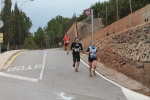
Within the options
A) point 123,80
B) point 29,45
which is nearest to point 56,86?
point 123,80

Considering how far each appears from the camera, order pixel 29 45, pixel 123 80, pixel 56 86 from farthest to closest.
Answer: pixel 29 45 → pixel 123 80 → pixel 56 86

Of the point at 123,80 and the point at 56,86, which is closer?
the point at 56,86

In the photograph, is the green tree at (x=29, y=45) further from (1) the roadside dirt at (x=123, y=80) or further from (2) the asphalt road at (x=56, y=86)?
(2) the asphalt road at (x=56, y=86)

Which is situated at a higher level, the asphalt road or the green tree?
the green tree

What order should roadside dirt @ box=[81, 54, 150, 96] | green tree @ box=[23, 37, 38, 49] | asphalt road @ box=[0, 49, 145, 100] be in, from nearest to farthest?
asphalt road @ box=[0, 49, 145, 100] → roadside dirt @ box=[81, 54, 150, 96] → green tree @ box=[23, 37, 38, 49]

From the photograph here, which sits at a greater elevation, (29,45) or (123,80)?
(29,45)

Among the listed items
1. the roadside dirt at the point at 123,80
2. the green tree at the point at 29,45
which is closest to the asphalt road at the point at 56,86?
the roadside dirt at the point at 123,80

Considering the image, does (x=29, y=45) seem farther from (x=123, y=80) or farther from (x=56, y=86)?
(x=56, y=86)

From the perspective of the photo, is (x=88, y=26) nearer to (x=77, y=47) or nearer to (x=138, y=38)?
(x=77, y=47)

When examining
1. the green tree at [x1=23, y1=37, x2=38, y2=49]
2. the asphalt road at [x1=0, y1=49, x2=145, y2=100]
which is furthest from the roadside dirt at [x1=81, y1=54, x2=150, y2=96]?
the green tree at [x1=23, y1=37, x2=38, y2=49]

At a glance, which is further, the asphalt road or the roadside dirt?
the roadside dirt

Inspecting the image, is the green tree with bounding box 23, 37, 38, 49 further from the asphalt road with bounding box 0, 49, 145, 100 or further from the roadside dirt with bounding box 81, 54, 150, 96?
the asphalt road with bounding box 0, 49, 145, 100

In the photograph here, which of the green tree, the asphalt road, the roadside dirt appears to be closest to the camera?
the asphalt road

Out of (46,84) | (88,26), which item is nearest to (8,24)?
(88,26)
